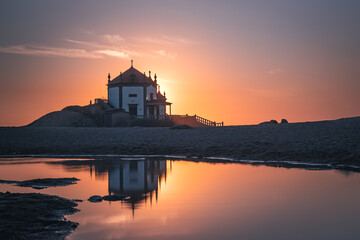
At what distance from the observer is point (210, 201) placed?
15250 mm

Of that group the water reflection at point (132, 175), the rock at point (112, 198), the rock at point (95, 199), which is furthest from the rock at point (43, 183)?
the rock at point (112, 198)

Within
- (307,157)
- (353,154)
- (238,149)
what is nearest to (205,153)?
(238,149)

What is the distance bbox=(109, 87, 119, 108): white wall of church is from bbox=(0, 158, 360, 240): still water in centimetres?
4877

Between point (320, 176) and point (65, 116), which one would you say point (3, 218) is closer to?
point (320, 176)

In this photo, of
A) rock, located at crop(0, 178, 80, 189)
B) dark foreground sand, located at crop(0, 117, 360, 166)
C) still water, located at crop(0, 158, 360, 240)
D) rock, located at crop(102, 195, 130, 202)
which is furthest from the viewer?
dark foreground sand, located at crop(0, 117, 360, 166)

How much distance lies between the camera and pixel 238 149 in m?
32.0

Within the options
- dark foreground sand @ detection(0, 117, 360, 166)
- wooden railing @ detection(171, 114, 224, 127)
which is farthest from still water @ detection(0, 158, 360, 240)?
wooden railing @ detection(171, 114, 224, 127)

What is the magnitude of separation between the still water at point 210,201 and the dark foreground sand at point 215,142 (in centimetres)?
469

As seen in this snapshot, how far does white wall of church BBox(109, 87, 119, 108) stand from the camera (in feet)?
244

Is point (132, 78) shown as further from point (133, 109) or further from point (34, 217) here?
point (34, 217)

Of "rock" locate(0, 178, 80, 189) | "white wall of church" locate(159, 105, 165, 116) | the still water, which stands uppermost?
→ "white wall of church" locate(159, 105, 165, 116)

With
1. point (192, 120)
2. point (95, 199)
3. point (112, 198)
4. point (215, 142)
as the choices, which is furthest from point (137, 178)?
point (192, 120)

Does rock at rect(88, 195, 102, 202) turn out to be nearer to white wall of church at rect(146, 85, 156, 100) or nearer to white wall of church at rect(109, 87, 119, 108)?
white wall of church at rect(109, 87, 119, 108)

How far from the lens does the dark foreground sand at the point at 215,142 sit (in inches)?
1108
